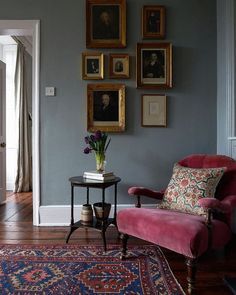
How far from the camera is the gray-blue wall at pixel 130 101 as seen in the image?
3.21 m

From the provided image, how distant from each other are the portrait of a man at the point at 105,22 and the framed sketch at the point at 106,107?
0.57 metres

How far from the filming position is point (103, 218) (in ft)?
8.76

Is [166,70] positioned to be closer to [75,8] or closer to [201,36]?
[201,36]

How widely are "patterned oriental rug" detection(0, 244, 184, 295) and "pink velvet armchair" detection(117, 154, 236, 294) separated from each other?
0.19 metres

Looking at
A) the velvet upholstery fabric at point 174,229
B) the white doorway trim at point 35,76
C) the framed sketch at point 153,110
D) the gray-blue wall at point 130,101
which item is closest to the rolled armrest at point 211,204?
the velvet upholstery fabric at point 174,229

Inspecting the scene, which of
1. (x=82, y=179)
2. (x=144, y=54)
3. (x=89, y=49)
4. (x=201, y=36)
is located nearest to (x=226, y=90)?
(x=201, y=36)

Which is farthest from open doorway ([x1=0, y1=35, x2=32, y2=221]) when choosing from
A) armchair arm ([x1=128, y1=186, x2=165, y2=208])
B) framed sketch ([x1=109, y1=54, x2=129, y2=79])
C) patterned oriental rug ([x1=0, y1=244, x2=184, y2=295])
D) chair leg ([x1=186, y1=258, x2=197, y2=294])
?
chair leg ([x1=186, y1=258, x2=197, y2=294])

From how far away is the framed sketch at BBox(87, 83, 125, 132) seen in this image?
3.19 meters

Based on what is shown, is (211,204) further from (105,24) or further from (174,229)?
(105,24)

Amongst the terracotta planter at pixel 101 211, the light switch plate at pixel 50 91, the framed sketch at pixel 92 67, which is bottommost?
the terracotta planter at pixel 101 211

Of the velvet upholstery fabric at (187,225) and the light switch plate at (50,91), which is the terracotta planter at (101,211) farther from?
the light switch plate at (50,91)

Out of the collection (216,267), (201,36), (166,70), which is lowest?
(216,267)

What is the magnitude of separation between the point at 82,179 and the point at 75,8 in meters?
1.95

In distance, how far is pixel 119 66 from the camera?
10.5 ft
